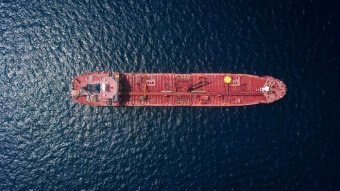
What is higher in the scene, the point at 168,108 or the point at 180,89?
the point at 180,89

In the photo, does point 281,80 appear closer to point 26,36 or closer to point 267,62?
point 267,62

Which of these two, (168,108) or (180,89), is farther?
(168,108)

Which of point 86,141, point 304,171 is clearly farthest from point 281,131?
point 86,141

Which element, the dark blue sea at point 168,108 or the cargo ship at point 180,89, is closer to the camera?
the dark blue sea at point 168,108

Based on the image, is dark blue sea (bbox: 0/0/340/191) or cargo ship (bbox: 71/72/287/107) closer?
dark blue sea (bbox: 0/0/340/191)
